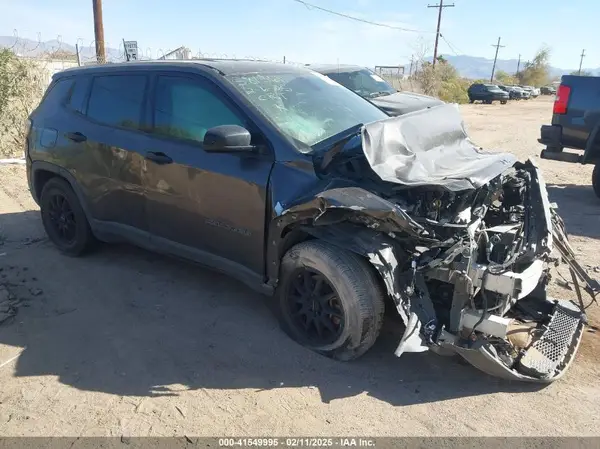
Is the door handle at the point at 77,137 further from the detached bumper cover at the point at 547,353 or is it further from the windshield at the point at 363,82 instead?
the windshield at the point at 363,82

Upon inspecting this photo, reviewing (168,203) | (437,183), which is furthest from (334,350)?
(168,203)

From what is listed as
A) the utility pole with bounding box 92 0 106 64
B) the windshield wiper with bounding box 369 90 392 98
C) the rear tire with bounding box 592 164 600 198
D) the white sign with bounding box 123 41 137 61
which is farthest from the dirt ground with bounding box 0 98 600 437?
the utility pole with bounding box 92 0 106 64

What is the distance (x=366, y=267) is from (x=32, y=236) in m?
4.39

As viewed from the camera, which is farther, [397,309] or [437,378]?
[437,378]

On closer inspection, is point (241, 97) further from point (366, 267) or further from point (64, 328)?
point (64, 328)

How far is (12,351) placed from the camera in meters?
3.62

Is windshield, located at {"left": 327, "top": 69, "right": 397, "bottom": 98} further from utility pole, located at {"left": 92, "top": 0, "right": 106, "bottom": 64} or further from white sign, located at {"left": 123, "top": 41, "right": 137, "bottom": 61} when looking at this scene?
utility pole, located at {"left": 92, "top": 0, "right": 106, "bottom": 64}

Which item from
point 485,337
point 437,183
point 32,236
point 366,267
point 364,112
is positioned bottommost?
point 32,236

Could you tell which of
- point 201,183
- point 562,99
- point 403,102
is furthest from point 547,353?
point 403,102

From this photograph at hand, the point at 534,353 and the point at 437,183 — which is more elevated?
the point at 437,183

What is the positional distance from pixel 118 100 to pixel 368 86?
788 cm

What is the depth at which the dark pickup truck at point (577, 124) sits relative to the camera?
7742 millimetres

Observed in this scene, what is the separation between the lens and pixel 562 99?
8.12 m

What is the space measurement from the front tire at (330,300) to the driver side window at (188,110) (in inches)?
44.8
